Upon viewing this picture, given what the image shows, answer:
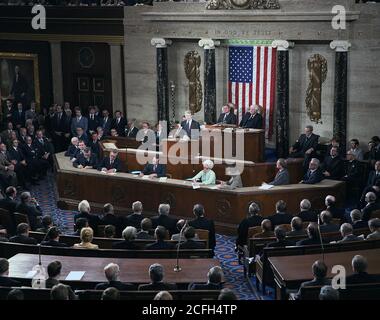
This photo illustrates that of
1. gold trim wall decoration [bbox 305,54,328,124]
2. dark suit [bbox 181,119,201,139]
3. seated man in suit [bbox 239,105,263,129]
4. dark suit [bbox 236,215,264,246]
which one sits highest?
gold trim wall decoration [bbox 305,54,328,124]

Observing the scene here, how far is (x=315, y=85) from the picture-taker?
58.6ft

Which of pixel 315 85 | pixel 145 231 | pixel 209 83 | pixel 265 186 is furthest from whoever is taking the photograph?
pixel 209 83

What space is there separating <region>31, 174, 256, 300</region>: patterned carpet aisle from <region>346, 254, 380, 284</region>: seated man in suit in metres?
2.58

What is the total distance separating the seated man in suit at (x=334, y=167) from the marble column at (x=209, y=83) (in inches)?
167

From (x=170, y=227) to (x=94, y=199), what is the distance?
4339 millimetres

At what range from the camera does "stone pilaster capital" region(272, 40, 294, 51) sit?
17.6m

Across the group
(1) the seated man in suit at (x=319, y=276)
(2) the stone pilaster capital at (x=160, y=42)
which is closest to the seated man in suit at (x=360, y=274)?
(1) the seated man in suit at (x=319, y=276)

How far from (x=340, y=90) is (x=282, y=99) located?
1.56 metres

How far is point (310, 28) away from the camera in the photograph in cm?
1719

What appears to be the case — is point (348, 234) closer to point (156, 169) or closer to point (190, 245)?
point (190, 245)

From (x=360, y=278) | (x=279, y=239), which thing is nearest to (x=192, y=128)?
(x=279, y=239)

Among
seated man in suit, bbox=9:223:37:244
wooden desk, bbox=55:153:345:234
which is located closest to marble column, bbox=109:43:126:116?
wooden desk, bbox=55:153:345:234

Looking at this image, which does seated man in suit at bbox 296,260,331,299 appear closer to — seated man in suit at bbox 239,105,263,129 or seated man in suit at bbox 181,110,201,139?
seated man in suit at bbox 181,110,201,139

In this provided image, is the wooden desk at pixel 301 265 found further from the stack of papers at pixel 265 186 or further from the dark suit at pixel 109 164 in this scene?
the dark suit at pixel 109 164
